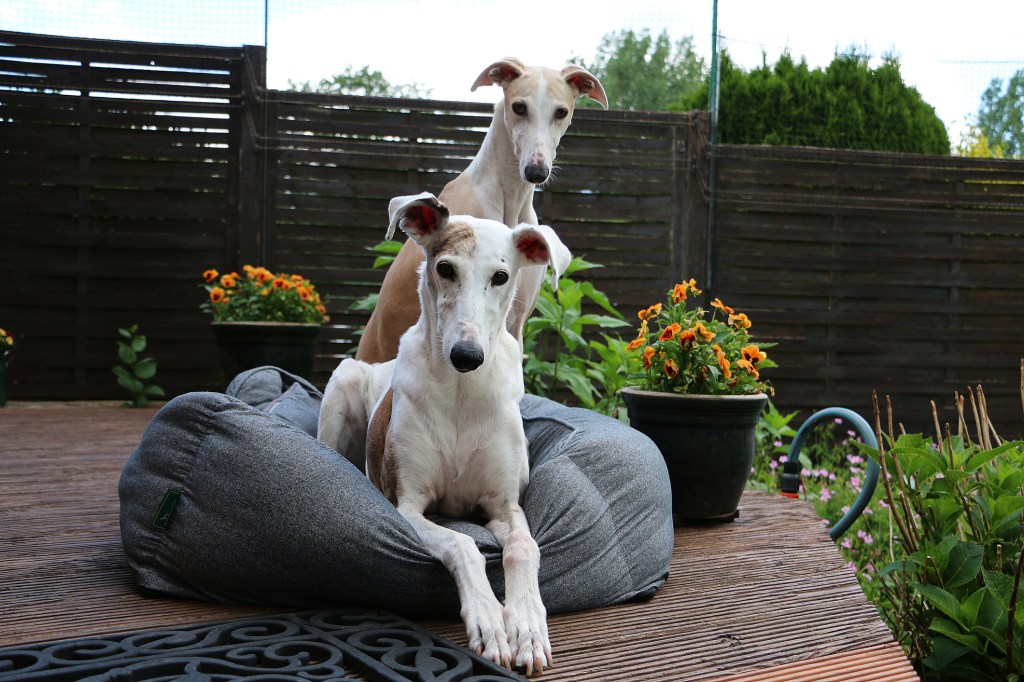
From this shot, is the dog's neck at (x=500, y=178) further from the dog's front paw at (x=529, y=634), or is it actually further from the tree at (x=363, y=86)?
the tree at (x=363, y=86)

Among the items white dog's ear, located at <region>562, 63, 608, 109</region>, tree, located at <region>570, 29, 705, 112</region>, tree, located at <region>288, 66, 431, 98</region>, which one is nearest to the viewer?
white dog's ear, located at <region>562, 63, 608, 109</region>

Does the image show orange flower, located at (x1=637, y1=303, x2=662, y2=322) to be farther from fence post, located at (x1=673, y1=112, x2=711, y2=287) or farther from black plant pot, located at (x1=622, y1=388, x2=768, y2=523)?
fence post, located at (x1=673, y1=112, x2=711, y2=287)

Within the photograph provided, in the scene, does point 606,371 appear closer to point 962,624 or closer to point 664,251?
point 962,624

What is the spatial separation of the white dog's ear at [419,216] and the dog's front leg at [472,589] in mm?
803

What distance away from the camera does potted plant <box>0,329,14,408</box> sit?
595 centimetres

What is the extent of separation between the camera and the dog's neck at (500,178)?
3.49 meters

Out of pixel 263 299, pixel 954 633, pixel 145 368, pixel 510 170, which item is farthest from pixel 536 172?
pixel 145 368

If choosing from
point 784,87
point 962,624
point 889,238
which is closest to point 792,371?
point 889,238

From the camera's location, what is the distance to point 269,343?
5.47m

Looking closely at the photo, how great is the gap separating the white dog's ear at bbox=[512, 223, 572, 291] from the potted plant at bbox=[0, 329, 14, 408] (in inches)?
192

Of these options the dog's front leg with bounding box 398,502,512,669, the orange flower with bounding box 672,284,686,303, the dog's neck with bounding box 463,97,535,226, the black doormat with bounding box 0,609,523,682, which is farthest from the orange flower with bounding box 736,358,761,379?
the black doormat with bounding box 0,609,523,682

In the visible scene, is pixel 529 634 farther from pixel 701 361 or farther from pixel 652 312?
pixel 652 312

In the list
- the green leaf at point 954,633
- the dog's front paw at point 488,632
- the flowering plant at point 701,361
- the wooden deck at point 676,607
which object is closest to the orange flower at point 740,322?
the flowering plant at point 701,361

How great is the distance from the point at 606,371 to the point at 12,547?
2.52m
